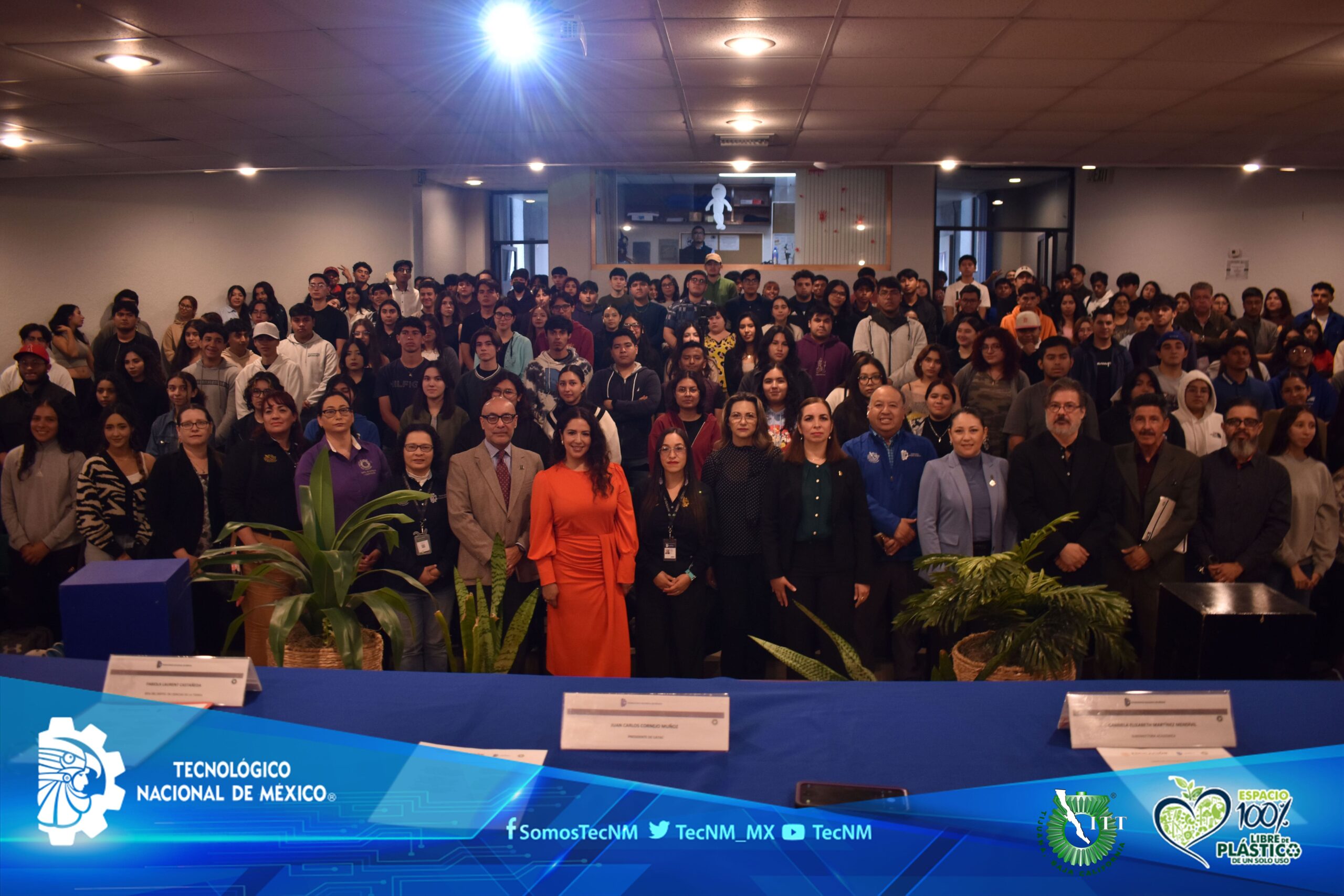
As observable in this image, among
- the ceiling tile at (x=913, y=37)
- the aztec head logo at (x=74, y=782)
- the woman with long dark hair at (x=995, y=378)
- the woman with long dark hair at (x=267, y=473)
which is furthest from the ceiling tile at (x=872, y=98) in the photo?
the aztec head logo at (x=74, y=782)

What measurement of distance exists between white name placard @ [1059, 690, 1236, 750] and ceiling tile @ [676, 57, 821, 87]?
4.04 metres

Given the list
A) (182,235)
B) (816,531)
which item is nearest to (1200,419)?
(816,531)

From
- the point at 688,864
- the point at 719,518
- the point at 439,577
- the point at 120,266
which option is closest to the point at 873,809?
the point at 688,864

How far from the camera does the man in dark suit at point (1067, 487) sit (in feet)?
11.6

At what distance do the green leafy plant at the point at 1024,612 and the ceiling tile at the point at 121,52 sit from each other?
15.1 ft

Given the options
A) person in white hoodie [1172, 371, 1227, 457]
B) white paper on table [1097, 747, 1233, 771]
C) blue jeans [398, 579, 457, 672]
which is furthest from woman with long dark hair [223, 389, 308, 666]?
person in white hoodie [1172, 371, 1227, 457]

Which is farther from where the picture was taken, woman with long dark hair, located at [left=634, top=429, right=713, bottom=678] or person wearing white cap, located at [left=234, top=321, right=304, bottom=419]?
person wearing white cap, located at [left=234, top=321, right=304, bottom=419]

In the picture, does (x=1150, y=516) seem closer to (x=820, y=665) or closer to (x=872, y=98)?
(x=820, y=665)

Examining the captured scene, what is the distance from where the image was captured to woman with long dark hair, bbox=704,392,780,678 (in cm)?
Result: 369

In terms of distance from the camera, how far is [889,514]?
3727 mm

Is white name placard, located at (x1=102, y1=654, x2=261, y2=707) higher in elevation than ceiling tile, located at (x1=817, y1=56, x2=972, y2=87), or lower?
lower

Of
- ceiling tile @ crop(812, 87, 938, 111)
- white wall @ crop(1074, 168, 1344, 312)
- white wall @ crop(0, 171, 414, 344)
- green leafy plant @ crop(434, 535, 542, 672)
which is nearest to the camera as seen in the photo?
green leafy plant @ crop(434, 535, 542, 672)

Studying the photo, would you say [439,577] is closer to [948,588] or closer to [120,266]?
[948,588]

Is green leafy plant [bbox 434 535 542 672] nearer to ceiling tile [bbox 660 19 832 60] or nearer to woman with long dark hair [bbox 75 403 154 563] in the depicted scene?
woman with long dark hair [bbox 75 403 154 563]
